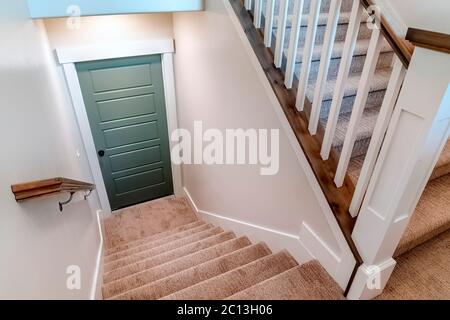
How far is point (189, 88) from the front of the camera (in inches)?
121

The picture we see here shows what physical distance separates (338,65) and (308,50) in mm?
549

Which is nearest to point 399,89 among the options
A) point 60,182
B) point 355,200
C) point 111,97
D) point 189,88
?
point 355,200

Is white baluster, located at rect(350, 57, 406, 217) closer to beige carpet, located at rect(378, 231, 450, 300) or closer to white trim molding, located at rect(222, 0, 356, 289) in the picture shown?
white trim molding, located at rect(222, 0, 356, 289)

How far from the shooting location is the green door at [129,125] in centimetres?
321

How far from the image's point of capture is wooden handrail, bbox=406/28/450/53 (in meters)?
0.84

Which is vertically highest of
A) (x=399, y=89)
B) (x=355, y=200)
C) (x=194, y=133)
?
(x=399, y=89)

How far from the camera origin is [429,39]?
0.87 metres

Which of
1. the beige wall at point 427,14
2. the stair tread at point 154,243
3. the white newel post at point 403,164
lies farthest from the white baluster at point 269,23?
the stair tread at point 154,243

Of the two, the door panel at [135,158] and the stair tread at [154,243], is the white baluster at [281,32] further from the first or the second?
the door panel at [135,158]

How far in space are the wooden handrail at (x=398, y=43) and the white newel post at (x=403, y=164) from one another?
0.04 m

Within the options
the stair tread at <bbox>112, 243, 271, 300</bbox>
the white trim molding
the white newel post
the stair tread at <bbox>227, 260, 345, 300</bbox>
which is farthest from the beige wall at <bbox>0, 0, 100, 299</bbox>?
the white newel post

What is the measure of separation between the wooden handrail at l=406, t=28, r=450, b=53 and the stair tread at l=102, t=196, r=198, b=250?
3.23 metres

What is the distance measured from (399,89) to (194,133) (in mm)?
2319
